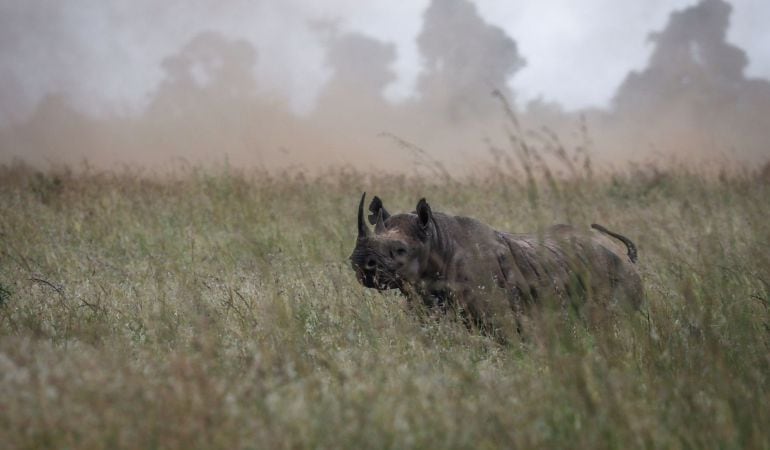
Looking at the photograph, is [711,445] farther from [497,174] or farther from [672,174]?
[672,174]

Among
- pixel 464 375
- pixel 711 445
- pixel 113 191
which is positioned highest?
pixel 113 191

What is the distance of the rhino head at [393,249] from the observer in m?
5.17

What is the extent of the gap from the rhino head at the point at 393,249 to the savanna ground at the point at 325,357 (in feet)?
0.80

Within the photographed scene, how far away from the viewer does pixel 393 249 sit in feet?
17.4

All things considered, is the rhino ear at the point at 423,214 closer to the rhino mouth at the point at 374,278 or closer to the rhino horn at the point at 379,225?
the rhino horn at the point at 379,225

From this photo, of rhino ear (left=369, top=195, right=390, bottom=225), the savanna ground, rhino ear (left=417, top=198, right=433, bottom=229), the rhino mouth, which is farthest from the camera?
rhino ear (left=369, top=195, right=390, bottom=225)

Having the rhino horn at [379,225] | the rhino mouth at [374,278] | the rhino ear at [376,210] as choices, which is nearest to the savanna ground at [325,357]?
the rhino mouth at [374,278]

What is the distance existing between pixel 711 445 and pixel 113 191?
1009cm

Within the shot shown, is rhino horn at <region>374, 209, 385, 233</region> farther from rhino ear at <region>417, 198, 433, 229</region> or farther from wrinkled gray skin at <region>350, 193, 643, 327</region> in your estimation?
rhino ear at <region>417, 198, 433, 229</region>

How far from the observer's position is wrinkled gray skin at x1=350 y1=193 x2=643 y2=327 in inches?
206

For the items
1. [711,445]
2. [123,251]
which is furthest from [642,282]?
[123,251]

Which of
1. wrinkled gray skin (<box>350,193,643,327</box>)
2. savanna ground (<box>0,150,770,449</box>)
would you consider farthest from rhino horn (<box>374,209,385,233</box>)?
savanna ground (<box>0,150,770,449</box>)

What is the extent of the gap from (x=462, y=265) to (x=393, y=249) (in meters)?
0.54

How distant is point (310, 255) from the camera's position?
8273 mm
